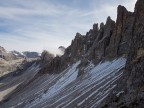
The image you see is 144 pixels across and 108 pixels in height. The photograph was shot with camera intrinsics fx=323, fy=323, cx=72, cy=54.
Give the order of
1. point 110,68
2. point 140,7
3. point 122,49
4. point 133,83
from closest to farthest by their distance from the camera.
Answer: point 133,83 → point 140,7 → point 110,68 → point 122,49

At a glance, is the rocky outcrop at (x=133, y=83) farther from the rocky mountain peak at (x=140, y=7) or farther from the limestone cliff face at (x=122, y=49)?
the rocky mountain peak at (x=140, y=7)

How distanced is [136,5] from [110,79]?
1742cm

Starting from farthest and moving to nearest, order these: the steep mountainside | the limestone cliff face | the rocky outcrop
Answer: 1. the steep mountainside
2. the limestone cliff face
3. the rocky outcrop

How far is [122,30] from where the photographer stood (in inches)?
3698

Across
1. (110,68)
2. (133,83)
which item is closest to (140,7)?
(110,68)

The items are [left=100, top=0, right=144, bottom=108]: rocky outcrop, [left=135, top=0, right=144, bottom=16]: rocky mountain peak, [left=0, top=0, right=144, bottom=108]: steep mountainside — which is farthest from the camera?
[left=135, top=0, right=144, bottom=16]: rocky mountain peak

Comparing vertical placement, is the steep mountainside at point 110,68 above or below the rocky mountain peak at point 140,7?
below

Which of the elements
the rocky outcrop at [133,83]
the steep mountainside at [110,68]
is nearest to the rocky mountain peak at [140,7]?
the steep mountainside at [110,68]

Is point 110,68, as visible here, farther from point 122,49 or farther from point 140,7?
point 140,7

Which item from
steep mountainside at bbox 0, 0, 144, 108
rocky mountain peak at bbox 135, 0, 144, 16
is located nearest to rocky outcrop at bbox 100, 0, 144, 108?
steep mountainside at bbox 0, 0, 144, 108

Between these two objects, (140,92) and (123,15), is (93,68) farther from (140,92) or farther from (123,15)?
(140,92)

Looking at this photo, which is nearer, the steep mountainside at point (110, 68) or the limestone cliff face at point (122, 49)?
the limestone cliff face at point (122, 49)

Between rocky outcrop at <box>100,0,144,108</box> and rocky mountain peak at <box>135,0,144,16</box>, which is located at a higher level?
rocky mountain peak at <box>135,0,144,16</box>

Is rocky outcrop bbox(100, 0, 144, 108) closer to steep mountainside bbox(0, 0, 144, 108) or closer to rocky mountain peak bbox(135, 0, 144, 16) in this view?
steep mountainside bbox(0, 0, 144, 108)
